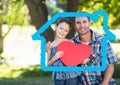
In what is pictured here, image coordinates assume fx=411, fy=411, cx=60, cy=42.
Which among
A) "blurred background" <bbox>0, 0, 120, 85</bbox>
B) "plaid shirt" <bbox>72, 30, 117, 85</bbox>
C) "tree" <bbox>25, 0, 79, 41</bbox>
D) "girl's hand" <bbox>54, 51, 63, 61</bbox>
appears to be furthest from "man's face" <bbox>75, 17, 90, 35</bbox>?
"tree" <bbox>25, 0, 79, 41</bbox>

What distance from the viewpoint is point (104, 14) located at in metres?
4.08

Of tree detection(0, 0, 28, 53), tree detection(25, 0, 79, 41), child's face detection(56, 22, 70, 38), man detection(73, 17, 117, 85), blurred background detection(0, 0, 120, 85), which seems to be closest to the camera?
child's face detection(56, 22, 70, 38)

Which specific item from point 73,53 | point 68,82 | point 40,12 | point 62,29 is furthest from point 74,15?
point 40,12

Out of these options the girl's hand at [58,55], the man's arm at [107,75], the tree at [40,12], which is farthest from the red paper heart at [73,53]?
the tree at [40,12]

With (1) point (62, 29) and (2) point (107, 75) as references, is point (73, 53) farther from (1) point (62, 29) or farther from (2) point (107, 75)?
(2) point (107, 75)

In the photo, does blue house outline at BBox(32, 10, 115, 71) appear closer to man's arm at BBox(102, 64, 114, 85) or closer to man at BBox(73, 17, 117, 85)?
man at BBox(73, 17, 117, 85)

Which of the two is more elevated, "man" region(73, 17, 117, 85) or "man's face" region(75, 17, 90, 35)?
"man's face" region(75, 17, 90, 35)

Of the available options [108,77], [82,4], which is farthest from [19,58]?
[108,77]

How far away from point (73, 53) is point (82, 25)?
33cm

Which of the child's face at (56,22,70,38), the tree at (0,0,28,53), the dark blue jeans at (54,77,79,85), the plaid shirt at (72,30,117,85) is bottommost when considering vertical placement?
the dark blue jeans at (54,77,79,85)

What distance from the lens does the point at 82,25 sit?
14.1 ft

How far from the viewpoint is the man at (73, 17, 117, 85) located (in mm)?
4301

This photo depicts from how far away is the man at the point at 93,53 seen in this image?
14.1 ft

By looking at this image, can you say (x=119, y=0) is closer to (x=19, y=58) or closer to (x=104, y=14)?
(x=19, y=58)
